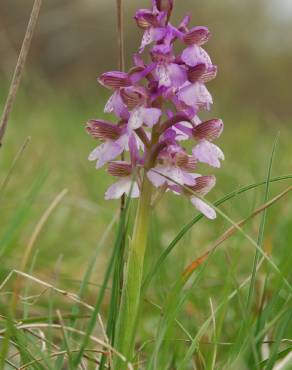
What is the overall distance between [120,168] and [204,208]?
17 cm

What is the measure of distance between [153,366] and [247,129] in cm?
568

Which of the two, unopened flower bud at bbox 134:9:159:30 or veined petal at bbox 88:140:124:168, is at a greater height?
unopened flower bud at bbox 134:9:159:30

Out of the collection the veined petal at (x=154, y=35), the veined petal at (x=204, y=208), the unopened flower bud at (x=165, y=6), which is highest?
the unopened flower bud at (x=165, y=6)

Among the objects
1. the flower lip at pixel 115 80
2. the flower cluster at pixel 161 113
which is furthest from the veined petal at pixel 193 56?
the flower lip at pixel 115 80

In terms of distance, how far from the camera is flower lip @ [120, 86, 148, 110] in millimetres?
1218

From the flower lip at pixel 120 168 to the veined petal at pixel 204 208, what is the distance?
0.13m

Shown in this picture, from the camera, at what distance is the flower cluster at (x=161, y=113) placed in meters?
1.21

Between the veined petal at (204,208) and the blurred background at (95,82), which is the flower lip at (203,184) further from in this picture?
the blurred background at (95,82)

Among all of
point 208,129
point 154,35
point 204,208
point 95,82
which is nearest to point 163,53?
point 154,35

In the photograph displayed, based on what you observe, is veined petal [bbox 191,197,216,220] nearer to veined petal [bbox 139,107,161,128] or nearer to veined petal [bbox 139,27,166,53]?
veined petal [bbox 139,107,161,128]

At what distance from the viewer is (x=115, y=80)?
126 cm

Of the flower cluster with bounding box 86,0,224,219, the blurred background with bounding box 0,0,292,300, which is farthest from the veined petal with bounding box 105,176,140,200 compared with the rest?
the blurred background with bounding box 0,0,292,300

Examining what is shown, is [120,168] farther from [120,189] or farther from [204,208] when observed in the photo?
[204,208]

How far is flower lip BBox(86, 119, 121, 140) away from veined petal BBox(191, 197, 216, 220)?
187 mm
